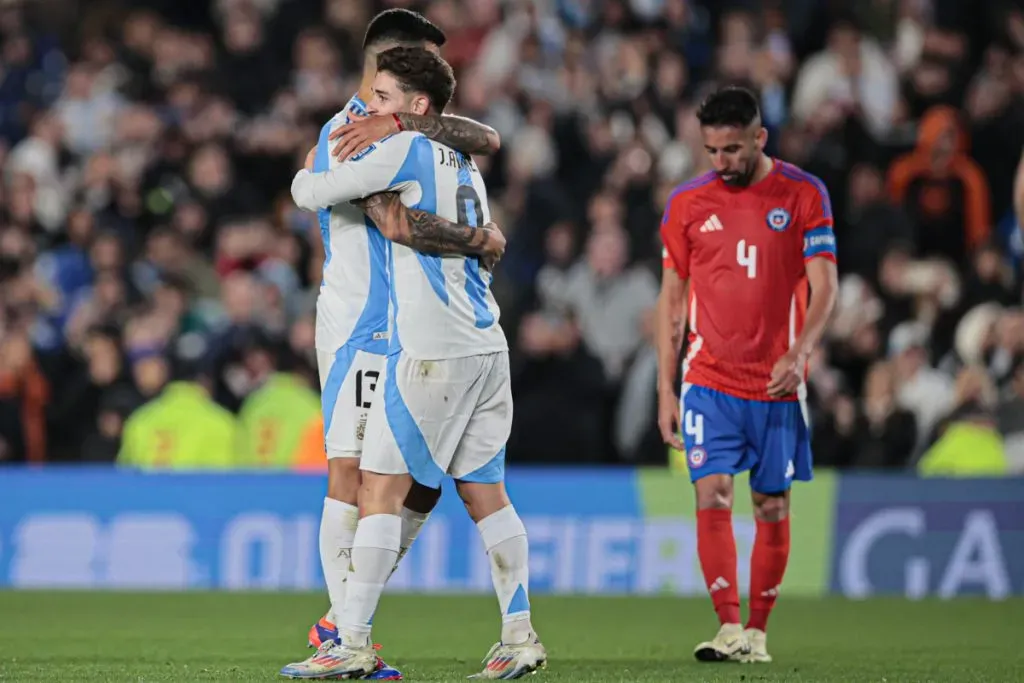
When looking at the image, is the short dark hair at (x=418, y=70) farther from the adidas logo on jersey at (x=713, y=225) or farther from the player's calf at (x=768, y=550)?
the player's calf at (x=768, y=550)

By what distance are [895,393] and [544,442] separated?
2.83 meters

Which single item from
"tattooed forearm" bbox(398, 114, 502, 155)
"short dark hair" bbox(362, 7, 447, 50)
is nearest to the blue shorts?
"tattooed forearm" bbox(398, 114, 502, 155)

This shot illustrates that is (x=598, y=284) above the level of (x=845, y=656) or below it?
above

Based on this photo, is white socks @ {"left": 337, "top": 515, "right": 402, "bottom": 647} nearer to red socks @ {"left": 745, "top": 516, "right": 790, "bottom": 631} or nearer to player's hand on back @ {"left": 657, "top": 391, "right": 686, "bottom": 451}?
player's hand on back @ {"left": 657, "top": 391, "right": 686, "bottom": 451}

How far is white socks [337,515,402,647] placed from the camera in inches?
278

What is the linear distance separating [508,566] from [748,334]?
6.81 ft

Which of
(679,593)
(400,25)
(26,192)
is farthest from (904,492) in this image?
(26,192)

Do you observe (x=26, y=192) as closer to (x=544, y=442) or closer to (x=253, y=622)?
(x=544, y=442)

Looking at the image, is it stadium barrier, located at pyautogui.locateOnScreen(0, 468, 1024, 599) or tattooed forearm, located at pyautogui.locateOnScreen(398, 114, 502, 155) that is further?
stadium barrier, located at pyautogui.locateOnScreen(0, 468, 1024, 599)

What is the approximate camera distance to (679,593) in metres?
13.4

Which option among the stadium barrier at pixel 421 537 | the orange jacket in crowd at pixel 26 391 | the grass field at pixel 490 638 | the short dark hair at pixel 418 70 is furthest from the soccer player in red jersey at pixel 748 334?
the orange jacket in crowd at pixel 26 391

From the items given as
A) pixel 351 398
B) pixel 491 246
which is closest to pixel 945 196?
pixel 351 398

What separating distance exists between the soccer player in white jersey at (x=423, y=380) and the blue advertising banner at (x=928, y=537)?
6462 millimetres

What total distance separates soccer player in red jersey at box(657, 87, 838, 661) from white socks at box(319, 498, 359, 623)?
69.0 inches
